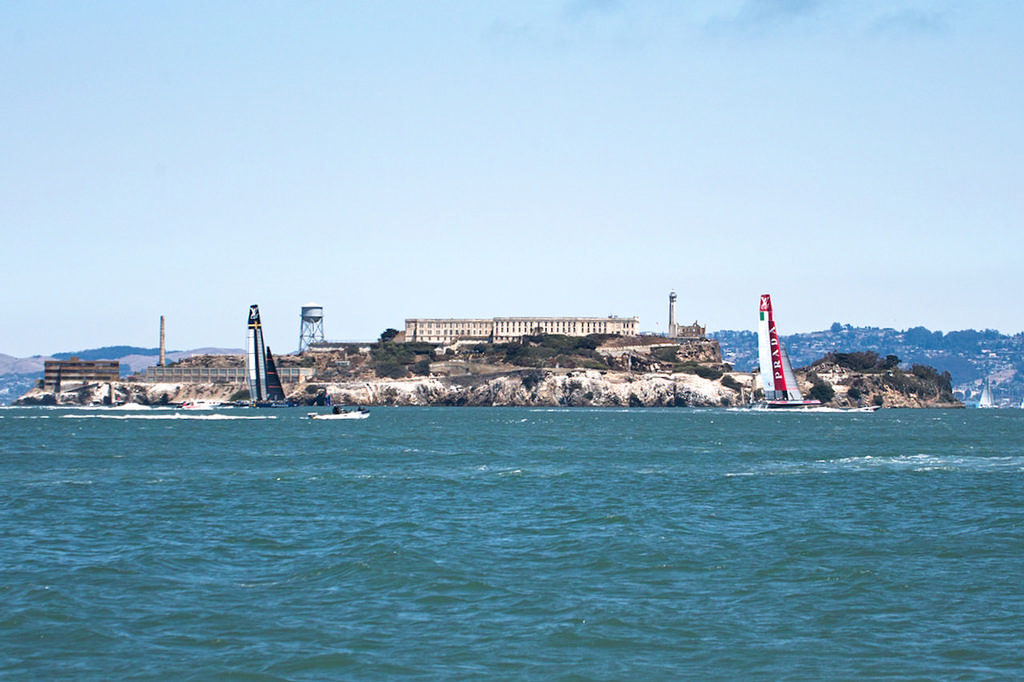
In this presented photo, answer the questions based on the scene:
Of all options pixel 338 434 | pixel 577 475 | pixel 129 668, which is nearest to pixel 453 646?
pixel 129 668

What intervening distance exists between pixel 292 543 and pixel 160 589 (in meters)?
6.06

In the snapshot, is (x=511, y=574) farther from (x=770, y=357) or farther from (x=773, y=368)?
(x=773, y=368)

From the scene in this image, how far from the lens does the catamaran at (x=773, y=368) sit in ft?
509

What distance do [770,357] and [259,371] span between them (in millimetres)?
73615

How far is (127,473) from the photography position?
166 feet

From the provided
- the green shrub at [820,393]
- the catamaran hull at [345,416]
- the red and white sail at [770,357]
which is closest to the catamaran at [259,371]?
the catamaran hull at [345,416]

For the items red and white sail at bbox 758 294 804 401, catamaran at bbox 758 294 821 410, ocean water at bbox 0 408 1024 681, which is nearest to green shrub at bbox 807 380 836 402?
catamaran at bbox 758 294 821 410

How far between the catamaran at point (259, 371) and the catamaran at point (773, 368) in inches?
2790

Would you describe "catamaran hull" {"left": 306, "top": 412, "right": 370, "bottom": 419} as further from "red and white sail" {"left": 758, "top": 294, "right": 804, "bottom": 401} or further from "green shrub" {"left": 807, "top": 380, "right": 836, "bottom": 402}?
"green shrub" {"left": 807, "top": 380, "right": 836, "bottom": 402}

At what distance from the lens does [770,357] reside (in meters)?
155

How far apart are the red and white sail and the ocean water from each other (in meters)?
104

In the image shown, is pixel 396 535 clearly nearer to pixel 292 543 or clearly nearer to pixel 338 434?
pixel 292 543

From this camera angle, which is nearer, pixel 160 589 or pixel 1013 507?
pixel 160 589

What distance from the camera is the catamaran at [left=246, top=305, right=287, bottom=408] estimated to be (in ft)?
513
